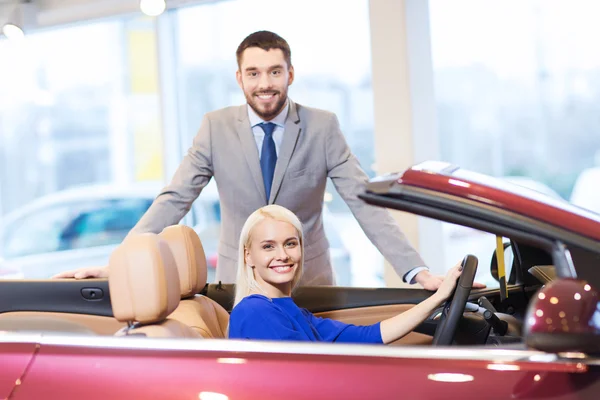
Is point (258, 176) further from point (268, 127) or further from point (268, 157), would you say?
point (268, 127)

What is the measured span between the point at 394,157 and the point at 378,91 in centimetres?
47

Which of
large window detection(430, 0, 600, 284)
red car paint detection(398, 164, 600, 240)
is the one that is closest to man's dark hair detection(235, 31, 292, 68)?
red car paint detection(398, 164, 600, 240)

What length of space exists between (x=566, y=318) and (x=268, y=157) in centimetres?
220

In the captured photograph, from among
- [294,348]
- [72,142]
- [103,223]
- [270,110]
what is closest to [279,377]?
[294,348]

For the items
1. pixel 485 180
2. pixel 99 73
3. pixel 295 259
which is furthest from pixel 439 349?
pixel 99 73

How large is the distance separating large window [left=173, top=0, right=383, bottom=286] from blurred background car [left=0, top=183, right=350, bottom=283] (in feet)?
5.20

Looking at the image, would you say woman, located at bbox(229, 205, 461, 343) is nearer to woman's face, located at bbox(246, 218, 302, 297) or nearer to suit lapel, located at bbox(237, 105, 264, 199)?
woman's face, located at bbox(246, 218, 302, 297)

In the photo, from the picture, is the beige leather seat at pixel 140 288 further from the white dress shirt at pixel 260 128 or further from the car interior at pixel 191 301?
the white dress shirt at pixel 260 128

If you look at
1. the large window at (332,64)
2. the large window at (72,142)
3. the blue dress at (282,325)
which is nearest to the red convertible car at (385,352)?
the blue dress at (282,325)

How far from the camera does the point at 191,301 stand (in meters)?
2.71

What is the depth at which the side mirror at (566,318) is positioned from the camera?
155cm

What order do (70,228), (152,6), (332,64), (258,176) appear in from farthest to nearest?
(70,228), (332,64), (152,6), (258,176)

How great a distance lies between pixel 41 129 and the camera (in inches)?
380

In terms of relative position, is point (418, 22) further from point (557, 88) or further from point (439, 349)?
point (439, 349)
